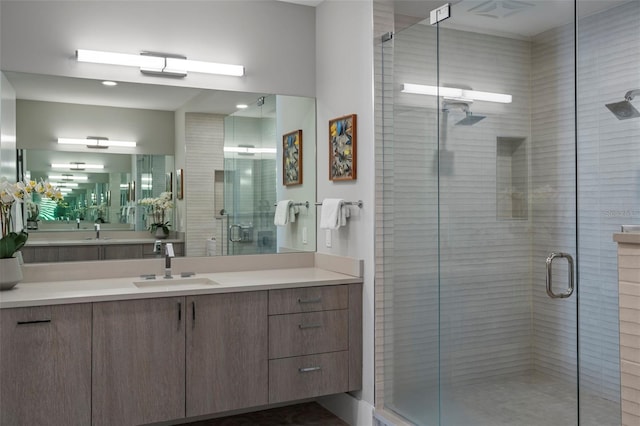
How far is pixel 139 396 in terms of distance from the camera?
2.62 meters

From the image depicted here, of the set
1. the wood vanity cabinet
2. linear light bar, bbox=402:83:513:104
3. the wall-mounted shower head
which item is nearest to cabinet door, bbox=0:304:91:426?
the wood vanity cabinet

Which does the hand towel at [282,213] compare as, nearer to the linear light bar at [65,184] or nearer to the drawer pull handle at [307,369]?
the drawer pull handle at [307,369]

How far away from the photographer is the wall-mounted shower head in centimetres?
230

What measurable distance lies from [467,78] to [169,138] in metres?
1.72

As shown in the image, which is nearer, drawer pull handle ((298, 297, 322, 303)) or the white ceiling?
the white ceiling

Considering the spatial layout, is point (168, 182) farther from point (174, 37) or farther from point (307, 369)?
point (307, 369)

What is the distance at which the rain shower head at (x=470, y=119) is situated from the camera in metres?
2.43

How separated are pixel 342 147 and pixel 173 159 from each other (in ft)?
3.21

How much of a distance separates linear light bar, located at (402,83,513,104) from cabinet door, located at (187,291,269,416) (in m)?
1.27

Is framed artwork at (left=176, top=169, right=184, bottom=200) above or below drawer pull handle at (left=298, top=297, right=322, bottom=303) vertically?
above

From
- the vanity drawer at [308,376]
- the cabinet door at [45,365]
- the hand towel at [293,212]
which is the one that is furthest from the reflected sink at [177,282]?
the hand towel at [293,212]

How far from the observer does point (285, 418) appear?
327 cm

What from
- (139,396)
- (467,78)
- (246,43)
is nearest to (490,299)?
(467,78)

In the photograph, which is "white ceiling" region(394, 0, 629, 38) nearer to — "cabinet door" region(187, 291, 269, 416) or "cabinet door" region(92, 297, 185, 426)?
"cabinet door" region(187, 291, 269, 416)
